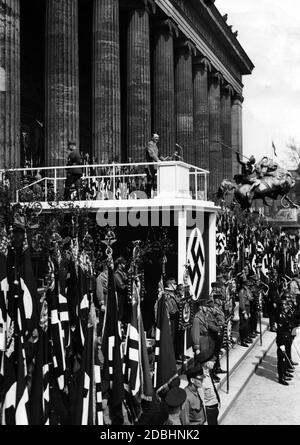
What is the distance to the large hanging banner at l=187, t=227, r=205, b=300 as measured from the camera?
1241cm

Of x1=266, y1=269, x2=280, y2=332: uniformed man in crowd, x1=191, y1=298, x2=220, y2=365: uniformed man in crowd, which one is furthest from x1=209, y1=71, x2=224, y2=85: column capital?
x1=191, y1=298, x2=220, y2=365: uniformed man in crowd

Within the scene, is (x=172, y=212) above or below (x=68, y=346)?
above

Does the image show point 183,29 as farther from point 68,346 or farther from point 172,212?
point 68,346

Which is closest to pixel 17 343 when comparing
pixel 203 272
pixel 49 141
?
pixel 203 272

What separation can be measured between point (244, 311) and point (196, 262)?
2398mm

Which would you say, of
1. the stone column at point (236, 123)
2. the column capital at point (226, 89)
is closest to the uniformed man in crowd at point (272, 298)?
the column capital at point (226, 89)

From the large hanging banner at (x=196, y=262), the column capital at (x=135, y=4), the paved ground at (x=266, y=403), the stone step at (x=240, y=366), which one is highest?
the column capital at (x=135, y=4)

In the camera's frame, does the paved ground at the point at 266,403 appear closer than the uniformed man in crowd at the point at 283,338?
Yes

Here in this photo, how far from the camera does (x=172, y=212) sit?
12.4 m

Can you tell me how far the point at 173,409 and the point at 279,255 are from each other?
17.6 meters

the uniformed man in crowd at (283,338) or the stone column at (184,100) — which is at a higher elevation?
the stone column at (184,100)

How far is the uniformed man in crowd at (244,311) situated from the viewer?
1425 cm

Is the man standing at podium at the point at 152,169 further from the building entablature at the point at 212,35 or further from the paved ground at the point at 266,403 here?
the building entablature at the point at 212,35

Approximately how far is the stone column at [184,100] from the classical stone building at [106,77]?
7 cm
